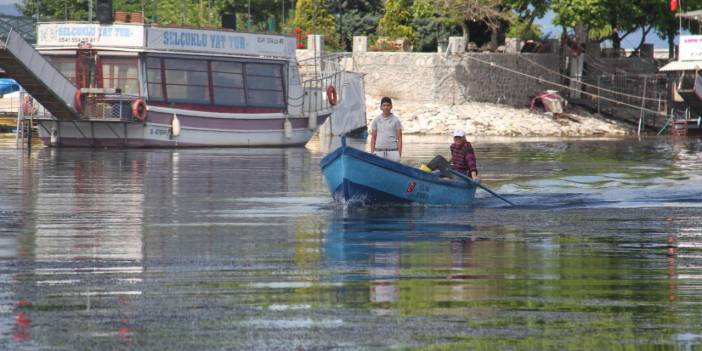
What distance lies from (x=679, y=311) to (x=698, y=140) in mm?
42457

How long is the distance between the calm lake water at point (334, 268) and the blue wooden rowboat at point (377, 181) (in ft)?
0.88

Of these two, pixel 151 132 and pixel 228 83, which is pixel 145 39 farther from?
pixel 228 83

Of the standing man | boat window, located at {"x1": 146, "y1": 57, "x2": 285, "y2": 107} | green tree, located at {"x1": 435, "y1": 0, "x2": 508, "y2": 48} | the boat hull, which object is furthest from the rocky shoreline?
the standing man

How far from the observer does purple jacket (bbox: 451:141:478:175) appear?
73.9 feet

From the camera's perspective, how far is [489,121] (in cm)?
5697

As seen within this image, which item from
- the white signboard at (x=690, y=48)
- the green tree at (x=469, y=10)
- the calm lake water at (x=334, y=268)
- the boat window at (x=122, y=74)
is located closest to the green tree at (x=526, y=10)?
the green tree at (x=469, y=10)

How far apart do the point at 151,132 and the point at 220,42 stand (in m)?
3.14

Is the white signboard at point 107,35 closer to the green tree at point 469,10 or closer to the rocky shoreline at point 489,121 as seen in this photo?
the rocky shoreline at point 489,121

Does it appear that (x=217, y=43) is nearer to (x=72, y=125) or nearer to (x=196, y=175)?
(x=72, y=125)

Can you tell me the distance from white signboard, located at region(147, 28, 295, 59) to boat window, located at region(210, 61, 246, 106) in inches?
15.2

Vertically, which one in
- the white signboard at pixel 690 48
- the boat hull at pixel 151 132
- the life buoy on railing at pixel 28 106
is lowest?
the boat hull at pixel 151 132

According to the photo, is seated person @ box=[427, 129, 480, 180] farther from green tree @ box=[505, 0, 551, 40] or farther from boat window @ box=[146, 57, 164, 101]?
green tree @ box=[505, 0, 551, 40]

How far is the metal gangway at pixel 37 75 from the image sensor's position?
122ft

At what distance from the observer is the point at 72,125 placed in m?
40.7
